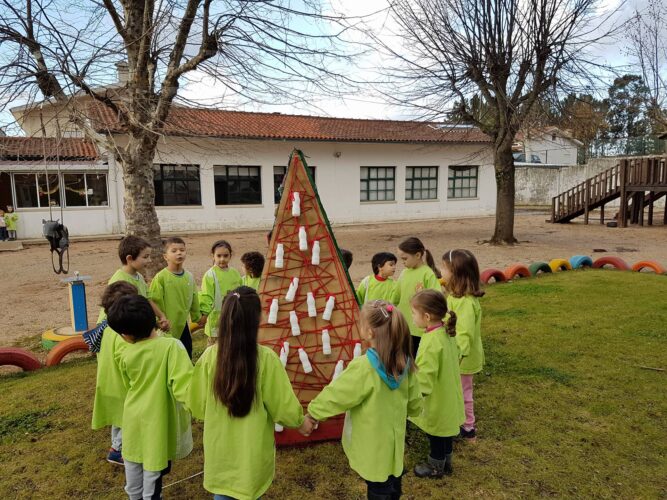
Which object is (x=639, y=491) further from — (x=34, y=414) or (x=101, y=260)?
(x=101, y=260)

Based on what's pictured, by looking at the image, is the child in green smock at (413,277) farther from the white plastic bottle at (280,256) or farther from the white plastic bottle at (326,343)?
the white plastic bottle at (280,256)

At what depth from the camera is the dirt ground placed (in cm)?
771

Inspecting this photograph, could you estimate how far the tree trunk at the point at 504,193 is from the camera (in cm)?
1402

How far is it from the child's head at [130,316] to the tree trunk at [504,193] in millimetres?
13305

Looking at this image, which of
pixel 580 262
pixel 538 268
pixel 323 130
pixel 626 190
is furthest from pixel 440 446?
pixel 323 130

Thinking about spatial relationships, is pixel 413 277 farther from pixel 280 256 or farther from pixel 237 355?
pixel 237 355

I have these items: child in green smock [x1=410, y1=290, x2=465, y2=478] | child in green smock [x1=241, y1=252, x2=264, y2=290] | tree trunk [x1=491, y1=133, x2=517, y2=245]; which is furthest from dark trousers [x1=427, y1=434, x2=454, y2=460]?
tree trunk [x1=491, y1=133, x2=517, y2=245]

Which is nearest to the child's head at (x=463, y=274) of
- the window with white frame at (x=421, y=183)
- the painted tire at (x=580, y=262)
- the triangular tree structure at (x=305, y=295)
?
the triangular tree structure at (x=305, y=295)

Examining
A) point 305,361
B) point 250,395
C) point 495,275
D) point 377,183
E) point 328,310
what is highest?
point 377,183

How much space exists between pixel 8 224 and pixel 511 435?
17.5 metres

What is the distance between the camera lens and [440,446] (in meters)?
2.87

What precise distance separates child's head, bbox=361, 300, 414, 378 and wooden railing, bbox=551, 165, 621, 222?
65.0 feet

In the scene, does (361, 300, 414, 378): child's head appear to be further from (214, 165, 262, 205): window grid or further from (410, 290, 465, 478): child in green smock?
(214, 165, 262, 205): window grid

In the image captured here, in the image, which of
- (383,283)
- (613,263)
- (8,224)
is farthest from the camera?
(8,224)
